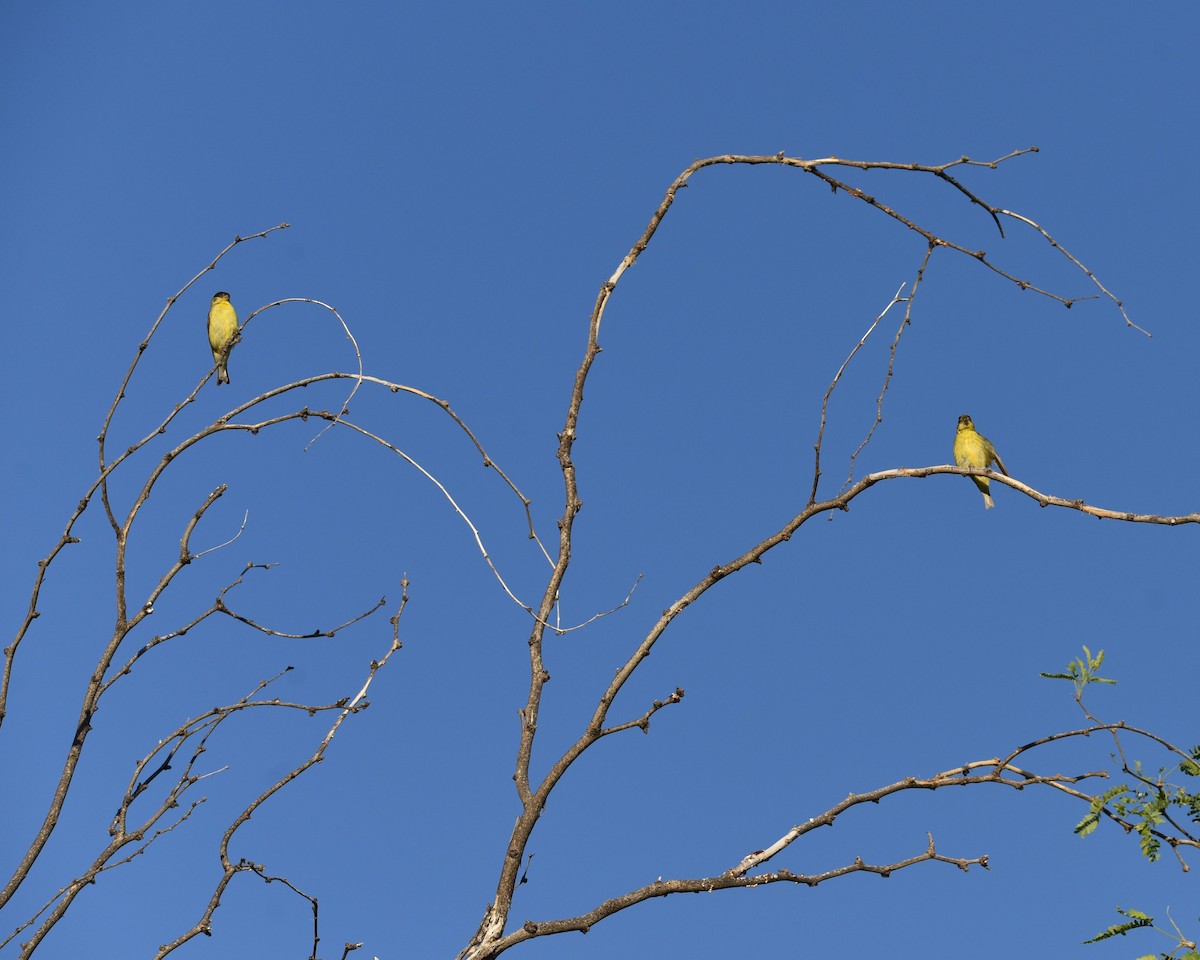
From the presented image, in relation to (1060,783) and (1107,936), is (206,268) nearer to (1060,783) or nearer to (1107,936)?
(1060,783)

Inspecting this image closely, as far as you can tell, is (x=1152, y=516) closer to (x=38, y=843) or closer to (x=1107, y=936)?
(x=1107, y=936)

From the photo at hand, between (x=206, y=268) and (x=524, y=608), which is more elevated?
(x=206, y=268)

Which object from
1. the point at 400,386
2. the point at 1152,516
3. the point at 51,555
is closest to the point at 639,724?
the point at 400,386

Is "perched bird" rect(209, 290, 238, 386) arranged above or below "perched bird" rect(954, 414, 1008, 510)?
above

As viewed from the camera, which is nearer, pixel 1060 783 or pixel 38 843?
pixel 38 843

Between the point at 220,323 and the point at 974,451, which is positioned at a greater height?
the point at 220,323

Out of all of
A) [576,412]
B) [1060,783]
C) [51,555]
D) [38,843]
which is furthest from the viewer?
[576,412]

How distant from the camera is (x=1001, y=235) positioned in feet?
12.0

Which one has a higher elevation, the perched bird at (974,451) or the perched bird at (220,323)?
the perched bird at (220,323)

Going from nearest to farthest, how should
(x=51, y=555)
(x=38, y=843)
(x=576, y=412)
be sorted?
(x=38, y=843) < (x=51, y=555) < (x=576, y=412)

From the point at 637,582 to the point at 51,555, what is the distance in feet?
5.23

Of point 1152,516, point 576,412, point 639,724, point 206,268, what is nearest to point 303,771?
point 639,724

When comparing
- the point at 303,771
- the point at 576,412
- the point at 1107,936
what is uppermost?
the point at 576,412

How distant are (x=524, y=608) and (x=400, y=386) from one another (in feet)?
2.40
